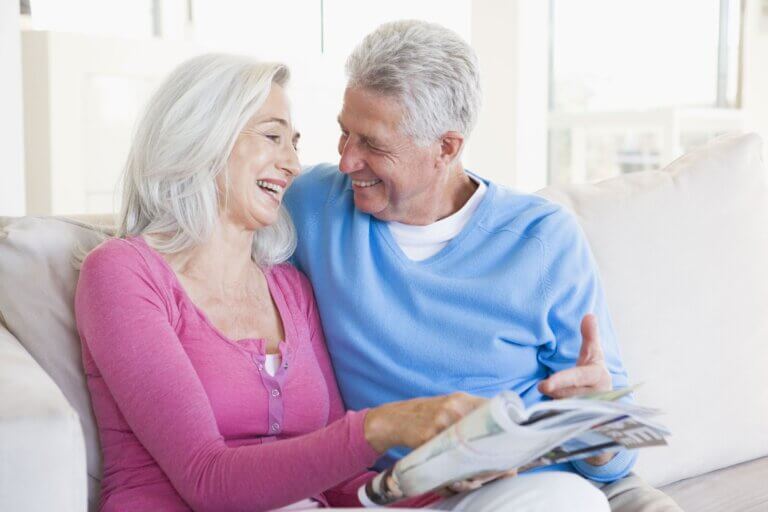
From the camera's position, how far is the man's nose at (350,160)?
1.70 m

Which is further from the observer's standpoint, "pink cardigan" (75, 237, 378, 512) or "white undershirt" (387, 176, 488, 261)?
"white undershirt" (387, 176, 488, 261)

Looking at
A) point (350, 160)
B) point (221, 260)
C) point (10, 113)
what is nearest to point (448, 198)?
point (350, 160)

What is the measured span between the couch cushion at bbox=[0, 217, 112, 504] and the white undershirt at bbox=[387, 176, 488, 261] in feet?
1.81

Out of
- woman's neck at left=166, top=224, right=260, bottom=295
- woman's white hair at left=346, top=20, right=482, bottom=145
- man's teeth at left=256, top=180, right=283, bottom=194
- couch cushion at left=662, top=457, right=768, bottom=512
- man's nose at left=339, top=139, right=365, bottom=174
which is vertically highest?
woman's white hair at left=346, top=20, right=482, bottom=145

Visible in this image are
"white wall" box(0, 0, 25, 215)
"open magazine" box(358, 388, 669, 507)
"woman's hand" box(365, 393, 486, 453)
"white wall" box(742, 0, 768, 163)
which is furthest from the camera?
"white wall" box(742, 0, 768, 163)

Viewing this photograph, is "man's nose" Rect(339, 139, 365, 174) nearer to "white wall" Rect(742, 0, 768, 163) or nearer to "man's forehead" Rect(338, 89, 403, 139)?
"man's forehead" Rect(338, 89, 403, 139)

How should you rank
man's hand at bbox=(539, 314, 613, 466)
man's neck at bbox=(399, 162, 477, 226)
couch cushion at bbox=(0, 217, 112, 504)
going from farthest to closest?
man's neck at bbox=(399, 162, 477, 226) → couch cushion at bbox=(0, 217, 112, 504) → man's hand at bbox=(539, 314, 613, 466)

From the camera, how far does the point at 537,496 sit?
1.27m

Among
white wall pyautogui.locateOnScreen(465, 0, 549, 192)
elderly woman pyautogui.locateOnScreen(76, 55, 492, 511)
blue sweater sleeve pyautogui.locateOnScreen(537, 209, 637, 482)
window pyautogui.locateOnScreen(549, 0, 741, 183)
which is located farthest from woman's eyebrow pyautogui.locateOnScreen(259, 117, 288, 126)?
window pyautogui.locateOnScreen(549, 0, 741, 183)

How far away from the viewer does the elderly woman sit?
129cm

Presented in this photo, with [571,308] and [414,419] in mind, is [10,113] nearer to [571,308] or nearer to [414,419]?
[571,308]

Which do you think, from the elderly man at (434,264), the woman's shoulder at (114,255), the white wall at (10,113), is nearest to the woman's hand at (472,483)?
the elderly man at (434,264)

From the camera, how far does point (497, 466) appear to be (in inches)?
45.3

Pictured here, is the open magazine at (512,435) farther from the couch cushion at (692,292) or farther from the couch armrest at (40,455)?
the couch cushion at (692,292)
